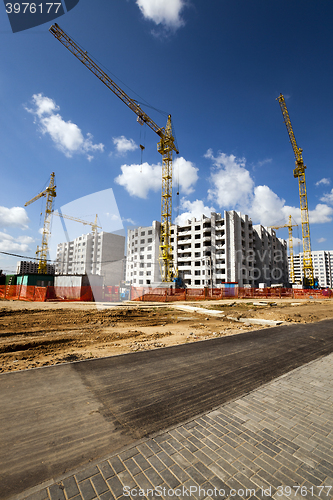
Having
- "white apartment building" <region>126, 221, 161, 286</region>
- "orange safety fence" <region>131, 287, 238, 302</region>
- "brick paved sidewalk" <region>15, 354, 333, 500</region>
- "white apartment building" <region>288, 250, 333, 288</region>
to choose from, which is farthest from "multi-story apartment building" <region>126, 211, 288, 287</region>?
"white apartment building" <region>288, 250, 333, 288</region>

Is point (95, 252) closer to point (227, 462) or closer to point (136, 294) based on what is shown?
point (136, 294)

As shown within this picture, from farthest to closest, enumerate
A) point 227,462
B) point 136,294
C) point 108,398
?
point 136,294 < point 108,398 < point 227,462

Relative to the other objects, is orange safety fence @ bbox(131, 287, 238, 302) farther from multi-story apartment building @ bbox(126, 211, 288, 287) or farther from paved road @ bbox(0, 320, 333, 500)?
paved road @ bbox(0, 320, 333, 500)

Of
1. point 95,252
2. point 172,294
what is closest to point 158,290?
point 172,294

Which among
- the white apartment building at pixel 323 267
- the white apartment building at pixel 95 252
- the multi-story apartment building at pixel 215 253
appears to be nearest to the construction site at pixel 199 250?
the multi-story apartment building at pixel 215 253

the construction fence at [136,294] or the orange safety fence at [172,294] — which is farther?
the orange safety fence at [172,294]

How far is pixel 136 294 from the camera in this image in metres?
33.2

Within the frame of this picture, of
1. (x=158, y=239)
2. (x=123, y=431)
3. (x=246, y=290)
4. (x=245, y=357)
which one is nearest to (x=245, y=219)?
(x=158, y=239)

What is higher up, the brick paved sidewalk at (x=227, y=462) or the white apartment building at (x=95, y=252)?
the white apartment building at (x=95, y=252)

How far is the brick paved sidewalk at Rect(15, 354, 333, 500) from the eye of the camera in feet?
7.80

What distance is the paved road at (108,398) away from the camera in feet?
9.32

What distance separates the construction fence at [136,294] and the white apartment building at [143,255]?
37.1 meters

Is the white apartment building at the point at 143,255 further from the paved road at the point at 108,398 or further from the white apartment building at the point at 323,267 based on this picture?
the white apartment building at the point at 323,267

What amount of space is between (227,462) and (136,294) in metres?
31.2
